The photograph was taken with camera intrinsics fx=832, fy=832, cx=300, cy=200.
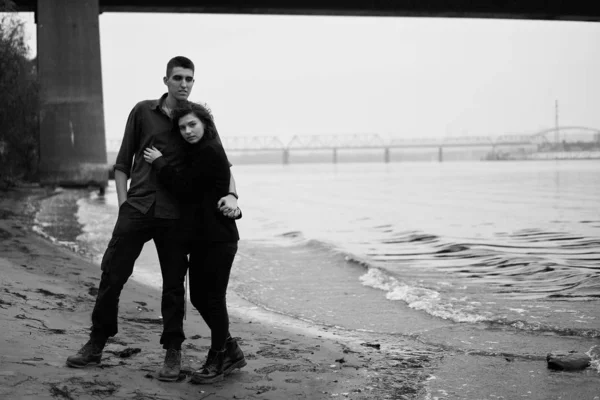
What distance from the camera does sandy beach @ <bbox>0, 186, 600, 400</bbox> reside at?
482 cm

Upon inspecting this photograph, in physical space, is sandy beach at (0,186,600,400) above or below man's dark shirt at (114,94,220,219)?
below

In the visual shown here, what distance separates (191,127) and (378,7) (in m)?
33.8

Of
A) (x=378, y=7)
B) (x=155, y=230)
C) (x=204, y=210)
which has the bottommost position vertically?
(x=155, y=230)

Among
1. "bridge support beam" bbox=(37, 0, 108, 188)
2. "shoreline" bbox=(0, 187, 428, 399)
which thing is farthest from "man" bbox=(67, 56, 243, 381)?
"bridge support beam" bbox=(37, 0, 108, 188)

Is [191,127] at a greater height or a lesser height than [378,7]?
lesser

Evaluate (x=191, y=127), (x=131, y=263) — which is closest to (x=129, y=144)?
(x=191, y=127)

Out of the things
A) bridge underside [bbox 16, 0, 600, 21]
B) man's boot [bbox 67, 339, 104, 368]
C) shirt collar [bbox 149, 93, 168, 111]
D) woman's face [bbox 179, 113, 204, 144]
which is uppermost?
bridge underside [bbox 16, 0, 600, 21]

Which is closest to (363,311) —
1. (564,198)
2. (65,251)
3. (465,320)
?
(465,320)

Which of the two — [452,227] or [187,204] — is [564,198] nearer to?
[452,227]

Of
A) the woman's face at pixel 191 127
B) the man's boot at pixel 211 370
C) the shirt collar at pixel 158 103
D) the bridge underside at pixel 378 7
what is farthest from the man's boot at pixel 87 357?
the bridge underside at pixel 378 7

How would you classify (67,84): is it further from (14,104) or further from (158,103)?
(158,103)

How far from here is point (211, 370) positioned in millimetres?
5160

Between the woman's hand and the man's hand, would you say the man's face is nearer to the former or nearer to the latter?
the woman's hand

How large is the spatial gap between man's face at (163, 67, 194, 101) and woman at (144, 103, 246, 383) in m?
0.12
